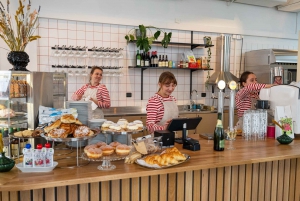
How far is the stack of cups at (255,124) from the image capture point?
3.04m

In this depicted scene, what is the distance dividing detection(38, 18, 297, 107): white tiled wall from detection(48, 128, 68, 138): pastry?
3.22 metres

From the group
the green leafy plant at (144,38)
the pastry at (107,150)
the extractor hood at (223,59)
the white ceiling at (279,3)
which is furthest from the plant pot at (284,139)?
the white ceiling at (279,3)

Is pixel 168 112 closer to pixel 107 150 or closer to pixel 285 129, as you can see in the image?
pixel 285 129

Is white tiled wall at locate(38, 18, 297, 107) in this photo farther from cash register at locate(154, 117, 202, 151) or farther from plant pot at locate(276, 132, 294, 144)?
plant pot at locate(276, 132, 294, 144)

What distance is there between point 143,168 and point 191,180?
53 cm

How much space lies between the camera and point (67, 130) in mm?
2012

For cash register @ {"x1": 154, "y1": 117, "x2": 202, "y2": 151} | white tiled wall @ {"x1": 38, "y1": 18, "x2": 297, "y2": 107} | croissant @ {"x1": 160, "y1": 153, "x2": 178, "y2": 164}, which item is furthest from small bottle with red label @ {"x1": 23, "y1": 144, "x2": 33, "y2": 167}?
white tiled wall @ {"x1": 38, "y1": 18, "x2": 297, "y2": 107}

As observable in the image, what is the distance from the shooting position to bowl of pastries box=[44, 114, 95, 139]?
1969 mm

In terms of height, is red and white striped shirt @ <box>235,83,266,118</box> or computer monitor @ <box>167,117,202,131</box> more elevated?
red and white striped shirt @ <box>235,83,266,118</box>

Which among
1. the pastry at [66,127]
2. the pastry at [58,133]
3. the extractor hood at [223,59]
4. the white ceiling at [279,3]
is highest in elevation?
the white ceiling at [279,3]

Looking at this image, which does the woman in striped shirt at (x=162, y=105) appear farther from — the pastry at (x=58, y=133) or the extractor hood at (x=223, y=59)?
the extractor hood at (x=223, y=59)

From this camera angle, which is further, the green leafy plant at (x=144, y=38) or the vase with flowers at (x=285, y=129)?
the green leafy plant at (x=144, y=38)

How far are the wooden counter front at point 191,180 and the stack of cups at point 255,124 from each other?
0.12 meters

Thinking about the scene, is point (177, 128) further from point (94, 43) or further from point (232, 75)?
point (232, 75)
